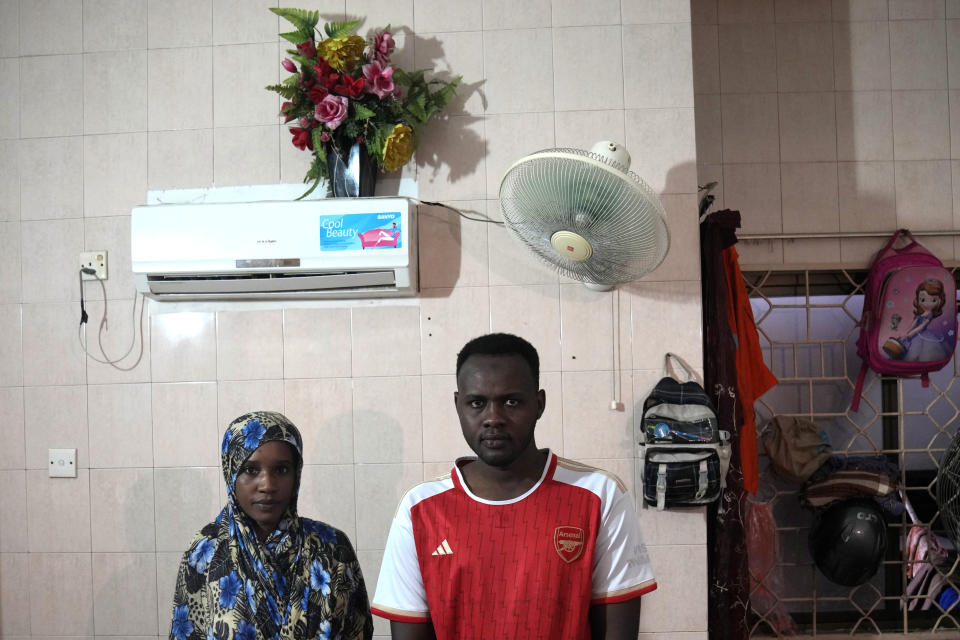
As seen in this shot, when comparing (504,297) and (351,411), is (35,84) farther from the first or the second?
(504,297)

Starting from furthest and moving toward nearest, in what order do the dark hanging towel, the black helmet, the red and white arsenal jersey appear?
1. the black helmet
2. the dark hanging towel
3. the red and white arsenal jersey

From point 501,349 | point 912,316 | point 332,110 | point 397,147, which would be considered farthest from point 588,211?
point 912,316

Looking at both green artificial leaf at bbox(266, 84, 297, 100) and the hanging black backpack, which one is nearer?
the hanging black backpack

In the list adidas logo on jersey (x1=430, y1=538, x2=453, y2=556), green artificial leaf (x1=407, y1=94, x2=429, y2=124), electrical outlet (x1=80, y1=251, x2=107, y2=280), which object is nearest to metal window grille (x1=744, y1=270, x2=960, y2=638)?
green artificial leaf (x1=407, y1=94, x2=429, y2=124)

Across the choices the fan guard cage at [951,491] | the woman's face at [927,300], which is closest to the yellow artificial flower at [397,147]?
the fan guard cage at [951,491]

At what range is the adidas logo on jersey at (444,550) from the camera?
59.6 inches

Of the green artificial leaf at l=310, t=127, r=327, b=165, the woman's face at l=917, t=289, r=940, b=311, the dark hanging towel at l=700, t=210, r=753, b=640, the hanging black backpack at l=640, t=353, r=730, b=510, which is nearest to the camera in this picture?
the hanging black backpack at l=640, t=353, r=730, b=510

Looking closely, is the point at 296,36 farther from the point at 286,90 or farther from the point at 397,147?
the point at 397,147

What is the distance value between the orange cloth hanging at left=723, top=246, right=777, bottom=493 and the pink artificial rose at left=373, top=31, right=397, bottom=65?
139 centimetres

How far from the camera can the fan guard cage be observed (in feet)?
6.11

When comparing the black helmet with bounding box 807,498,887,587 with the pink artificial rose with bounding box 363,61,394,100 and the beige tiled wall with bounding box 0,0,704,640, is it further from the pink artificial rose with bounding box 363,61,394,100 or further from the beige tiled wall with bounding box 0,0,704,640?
the pink artificial rose with bounding box 363,61,394,100

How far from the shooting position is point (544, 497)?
156 cm

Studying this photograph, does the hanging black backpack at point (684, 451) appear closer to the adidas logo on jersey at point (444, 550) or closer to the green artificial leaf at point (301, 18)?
the adidas logo on jersey at point (444, 550)

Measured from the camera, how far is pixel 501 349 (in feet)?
5.14
